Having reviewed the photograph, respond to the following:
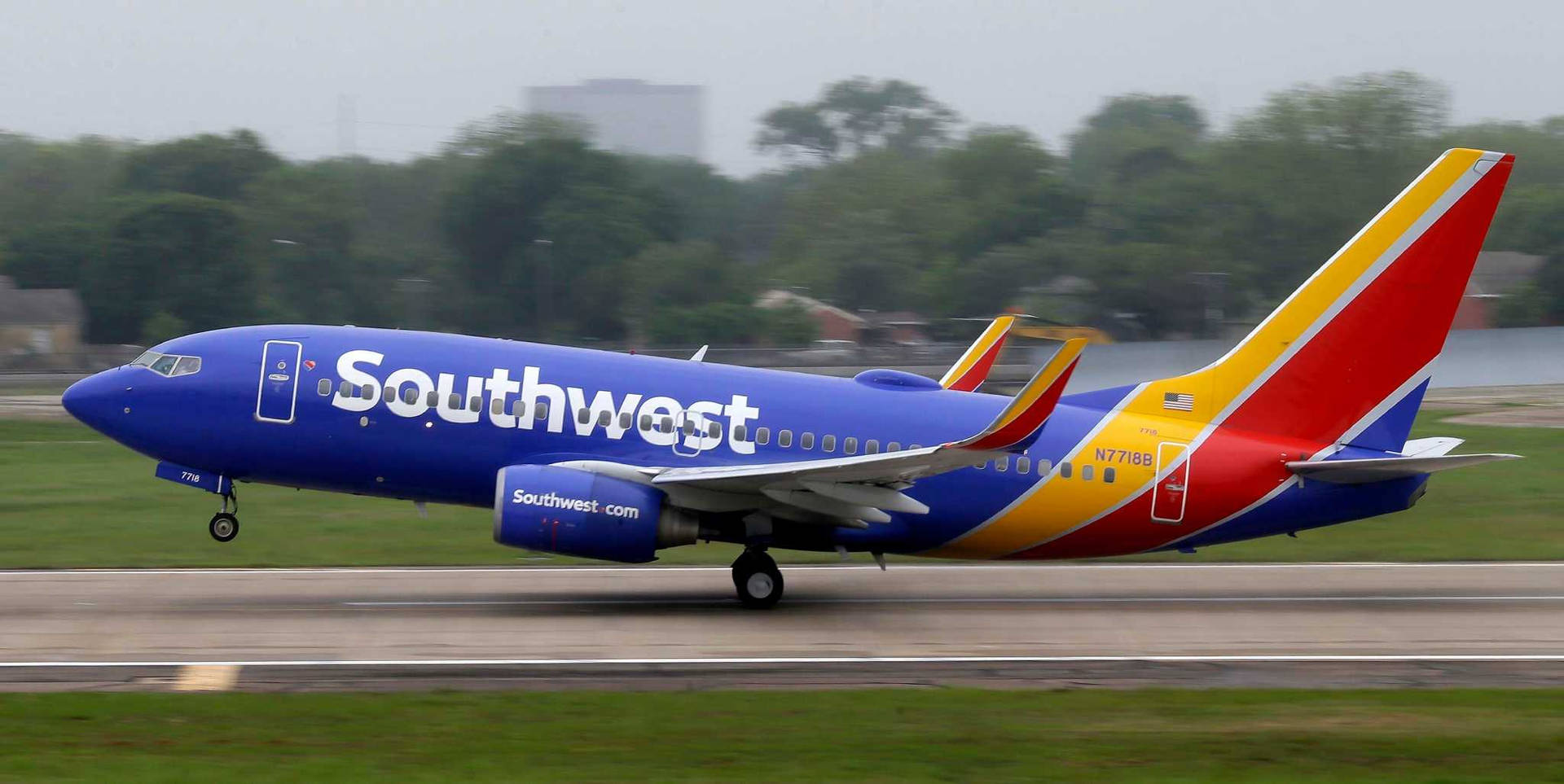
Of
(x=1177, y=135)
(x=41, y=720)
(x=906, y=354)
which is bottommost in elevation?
(x=41, y=720)

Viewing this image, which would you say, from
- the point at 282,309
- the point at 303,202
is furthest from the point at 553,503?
the point at 303,202

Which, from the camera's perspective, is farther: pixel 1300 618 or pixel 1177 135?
pixel 1177 135

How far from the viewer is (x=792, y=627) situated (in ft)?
69.0

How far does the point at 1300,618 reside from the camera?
22.0 metres

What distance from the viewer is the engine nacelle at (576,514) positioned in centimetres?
2061

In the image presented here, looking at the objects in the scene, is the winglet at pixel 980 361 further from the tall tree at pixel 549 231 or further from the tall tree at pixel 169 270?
the tall tree at pixel 169 270

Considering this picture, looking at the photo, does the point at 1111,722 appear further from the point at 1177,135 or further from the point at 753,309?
the point at 1177,135

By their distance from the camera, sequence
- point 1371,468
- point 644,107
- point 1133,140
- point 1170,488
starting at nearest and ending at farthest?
point 1371,468, point 1170,488, point 1133,140, point 644,107

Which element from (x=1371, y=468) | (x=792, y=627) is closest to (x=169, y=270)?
(x=792, y=627)

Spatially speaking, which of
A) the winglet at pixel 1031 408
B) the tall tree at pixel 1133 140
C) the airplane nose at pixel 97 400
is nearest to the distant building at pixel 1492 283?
the tall tree at pixel 1133 140

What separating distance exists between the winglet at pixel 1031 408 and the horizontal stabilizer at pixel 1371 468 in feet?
18.2

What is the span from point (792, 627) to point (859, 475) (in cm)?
240

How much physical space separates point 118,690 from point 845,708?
782 cm

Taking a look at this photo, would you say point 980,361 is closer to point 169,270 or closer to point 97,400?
point 97,400
